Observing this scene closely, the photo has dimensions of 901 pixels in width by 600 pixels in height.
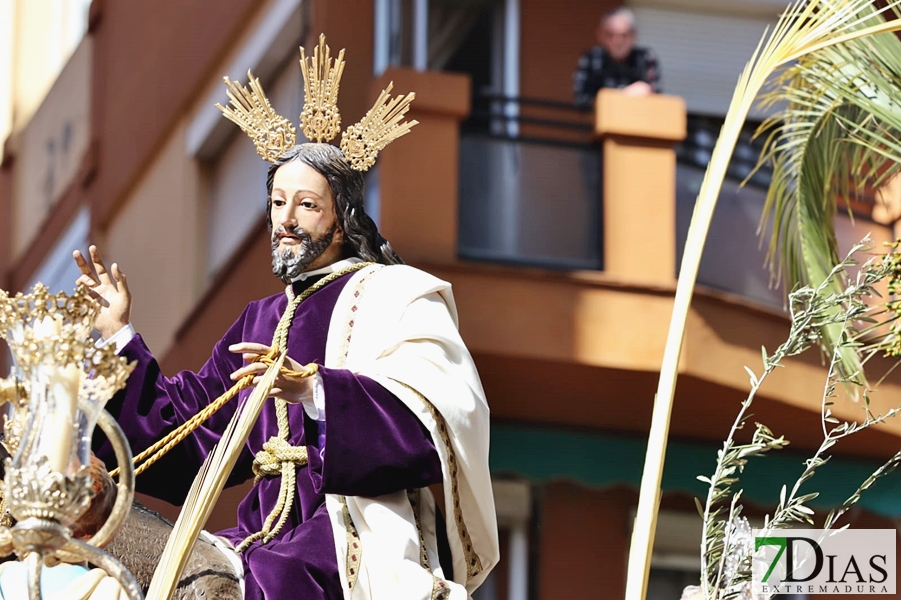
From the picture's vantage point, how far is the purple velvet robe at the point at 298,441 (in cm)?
636

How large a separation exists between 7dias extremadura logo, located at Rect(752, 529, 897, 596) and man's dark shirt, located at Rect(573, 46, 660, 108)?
209 inches

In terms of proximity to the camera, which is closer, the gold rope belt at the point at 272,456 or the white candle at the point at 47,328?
the white candle at the point at 47,328

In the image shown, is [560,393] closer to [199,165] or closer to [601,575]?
[601,575]

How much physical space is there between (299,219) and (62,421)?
213cm

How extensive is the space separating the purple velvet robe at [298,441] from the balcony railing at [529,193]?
17.3 feet

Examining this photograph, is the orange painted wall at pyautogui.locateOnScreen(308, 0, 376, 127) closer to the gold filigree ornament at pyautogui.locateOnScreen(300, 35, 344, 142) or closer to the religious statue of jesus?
the religious statue of jesus

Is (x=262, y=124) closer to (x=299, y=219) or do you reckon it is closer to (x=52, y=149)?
(x=299, y=219)

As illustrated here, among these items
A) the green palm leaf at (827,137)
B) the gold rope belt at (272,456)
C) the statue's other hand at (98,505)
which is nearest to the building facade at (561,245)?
the green palm leaf at (827,137)

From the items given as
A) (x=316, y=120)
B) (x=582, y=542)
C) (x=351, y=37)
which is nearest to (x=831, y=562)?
(x=316, y=120)

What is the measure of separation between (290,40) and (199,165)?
1.67 meters

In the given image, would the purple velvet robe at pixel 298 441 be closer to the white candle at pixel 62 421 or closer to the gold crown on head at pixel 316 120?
the gold crown on head at pixel 316 120

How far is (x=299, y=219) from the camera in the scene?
7.08 m

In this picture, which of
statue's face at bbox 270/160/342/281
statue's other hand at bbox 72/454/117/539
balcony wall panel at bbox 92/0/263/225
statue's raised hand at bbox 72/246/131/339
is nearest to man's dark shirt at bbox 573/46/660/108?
balcony wall panel at bbox 92/0/263/225

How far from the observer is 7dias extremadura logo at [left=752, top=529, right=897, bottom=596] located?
23.5ft
